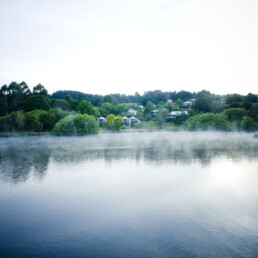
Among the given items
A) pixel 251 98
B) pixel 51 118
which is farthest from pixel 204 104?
pixel 51 118

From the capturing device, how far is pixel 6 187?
16.7 meters

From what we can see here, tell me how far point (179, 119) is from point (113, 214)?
212 ft

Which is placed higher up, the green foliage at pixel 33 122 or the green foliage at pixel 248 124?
the green foliage at pixel 33 122

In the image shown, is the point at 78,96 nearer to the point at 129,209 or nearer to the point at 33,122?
the point at 33,122

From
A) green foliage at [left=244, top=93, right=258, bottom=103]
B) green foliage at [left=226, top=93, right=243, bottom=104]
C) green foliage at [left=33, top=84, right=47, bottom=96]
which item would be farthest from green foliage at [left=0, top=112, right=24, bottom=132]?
green foliage at [left=244, top=93, right=258, bottom=103]

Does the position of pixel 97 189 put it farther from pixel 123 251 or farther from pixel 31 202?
pixel 123 251

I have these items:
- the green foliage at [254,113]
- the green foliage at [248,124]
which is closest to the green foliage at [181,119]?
the green foliage at [248,124]

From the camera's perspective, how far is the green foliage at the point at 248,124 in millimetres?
58156

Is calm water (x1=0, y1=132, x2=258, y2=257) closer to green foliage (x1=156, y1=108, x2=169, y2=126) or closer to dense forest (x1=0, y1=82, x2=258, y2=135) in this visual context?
dense forest (x1=0, y1=82, x2=258, y2=135)

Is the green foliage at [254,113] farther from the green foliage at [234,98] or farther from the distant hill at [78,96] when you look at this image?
the distant hill at [78,96]

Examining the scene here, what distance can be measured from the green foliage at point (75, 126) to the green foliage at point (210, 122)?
29.4 metres

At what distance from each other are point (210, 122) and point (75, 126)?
3718 cm

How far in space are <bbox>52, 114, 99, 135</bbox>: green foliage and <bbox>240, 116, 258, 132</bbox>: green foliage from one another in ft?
126

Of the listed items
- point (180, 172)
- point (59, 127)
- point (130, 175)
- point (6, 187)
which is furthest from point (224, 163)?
point (59, 127)
